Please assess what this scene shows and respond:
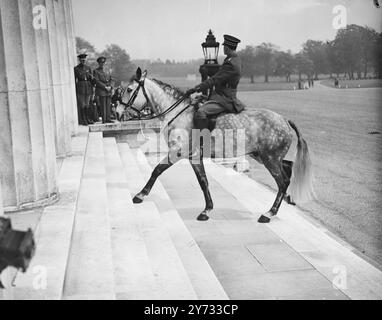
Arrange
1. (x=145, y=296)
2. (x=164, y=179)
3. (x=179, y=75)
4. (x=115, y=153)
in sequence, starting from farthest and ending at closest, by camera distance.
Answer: (x=179, y=75), (x=115, y=153), (x=164, y=179), (x=145, y=296)

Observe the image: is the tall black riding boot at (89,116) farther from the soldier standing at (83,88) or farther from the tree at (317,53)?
the tree at (317,53)

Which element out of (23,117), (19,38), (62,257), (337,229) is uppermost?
(19,38)

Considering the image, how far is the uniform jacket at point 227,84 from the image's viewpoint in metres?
6.69

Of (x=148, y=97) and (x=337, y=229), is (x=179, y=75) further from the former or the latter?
(x=337, y=229)

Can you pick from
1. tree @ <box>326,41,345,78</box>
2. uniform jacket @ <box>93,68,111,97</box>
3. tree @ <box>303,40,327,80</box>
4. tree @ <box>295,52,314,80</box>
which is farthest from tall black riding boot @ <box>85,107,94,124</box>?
tree @ <box>295,52,314,80</box>

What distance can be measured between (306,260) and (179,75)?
A: 7.53 m

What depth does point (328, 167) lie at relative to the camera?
454 inches

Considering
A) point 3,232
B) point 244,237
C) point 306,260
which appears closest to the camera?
point 3,232

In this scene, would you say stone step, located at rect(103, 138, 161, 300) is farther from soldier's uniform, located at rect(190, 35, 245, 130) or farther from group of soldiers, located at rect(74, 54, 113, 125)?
group of soldiers, located at rect(74, 54, 113, 125)

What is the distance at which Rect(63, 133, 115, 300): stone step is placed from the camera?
3807mm

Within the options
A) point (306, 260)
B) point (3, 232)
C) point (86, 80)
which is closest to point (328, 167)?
point (306, 260)

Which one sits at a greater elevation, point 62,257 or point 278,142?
point 278,142

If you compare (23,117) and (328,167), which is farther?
(328,167)

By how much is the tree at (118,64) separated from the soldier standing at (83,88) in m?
1.60
